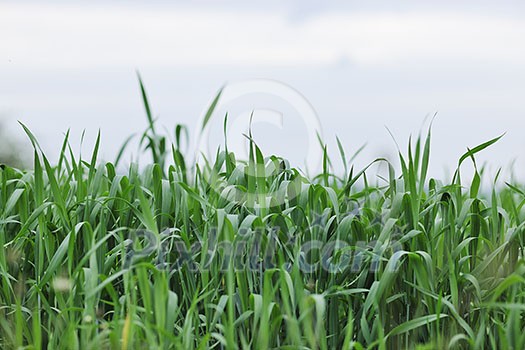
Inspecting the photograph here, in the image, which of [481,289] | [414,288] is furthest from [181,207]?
[481,289]

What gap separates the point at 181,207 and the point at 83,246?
34cm

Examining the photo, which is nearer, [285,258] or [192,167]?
[285,258]

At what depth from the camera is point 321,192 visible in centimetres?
211

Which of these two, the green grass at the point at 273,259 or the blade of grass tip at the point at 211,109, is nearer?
the green grass at the point at 273,259

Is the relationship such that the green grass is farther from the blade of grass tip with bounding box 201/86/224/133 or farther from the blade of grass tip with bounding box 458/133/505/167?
the blade of grass tip with bounding box 201/86/224/133

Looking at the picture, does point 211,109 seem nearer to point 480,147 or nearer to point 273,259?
point 273,259

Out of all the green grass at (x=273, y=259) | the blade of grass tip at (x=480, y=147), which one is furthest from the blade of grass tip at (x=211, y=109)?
the blade of grass tip at (x=480, y=147)

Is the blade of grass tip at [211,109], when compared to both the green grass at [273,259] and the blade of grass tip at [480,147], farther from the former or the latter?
the blade of grass tip at [480,147]

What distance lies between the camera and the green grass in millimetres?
1807

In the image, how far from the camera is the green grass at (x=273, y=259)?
1.81 m

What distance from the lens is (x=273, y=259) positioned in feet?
6.18

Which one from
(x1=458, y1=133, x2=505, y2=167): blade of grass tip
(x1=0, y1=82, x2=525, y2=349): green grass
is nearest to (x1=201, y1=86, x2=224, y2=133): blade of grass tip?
(x1=0, y1=82, x2=525, y2=349): green grass

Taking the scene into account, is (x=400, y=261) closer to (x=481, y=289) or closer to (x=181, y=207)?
(x=481, y=289)

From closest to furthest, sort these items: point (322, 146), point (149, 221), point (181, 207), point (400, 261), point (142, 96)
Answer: point (149, 221)
point (400, 261)
point (181, 207)
point (142, 96)
point (322, 146)
